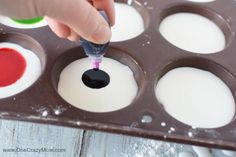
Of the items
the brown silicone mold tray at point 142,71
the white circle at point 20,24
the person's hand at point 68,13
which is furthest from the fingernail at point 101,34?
the white circle at point 20,24

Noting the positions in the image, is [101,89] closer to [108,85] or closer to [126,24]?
[108,85]

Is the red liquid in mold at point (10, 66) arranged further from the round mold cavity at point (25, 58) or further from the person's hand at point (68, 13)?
the person's hand at point (68, 13)

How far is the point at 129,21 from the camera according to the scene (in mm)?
1047

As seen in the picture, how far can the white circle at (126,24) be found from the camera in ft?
3.31

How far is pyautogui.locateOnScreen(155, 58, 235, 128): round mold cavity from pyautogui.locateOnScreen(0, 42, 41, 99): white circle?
28 centimetres

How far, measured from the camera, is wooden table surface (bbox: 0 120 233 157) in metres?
0.99

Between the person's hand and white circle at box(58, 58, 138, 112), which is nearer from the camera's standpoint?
the person's hand

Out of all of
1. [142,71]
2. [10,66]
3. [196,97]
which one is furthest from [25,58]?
[196,97]

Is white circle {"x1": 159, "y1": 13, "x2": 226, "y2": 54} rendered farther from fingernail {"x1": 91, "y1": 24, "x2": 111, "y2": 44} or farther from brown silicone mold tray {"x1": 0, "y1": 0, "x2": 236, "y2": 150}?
fingernail {"x1": 91, "y1": 24, "x2": 111, "y2": 44}

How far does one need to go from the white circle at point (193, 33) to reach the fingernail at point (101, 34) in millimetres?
320

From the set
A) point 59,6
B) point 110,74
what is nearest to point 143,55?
point 110,74

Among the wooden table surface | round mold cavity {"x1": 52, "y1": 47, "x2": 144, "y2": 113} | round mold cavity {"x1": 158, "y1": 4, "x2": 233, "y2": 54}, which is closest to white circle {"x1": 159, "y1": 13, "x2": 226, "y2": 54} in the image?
round mold cavity {"x1": 158, "y1": 4, "x2": 233, "y2": 54}

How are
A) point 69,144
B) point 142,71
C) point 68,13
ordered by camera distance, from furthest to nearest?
point 69,144 → point 142,71 → point 68,13

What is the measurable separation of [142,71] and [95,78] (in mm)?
112
